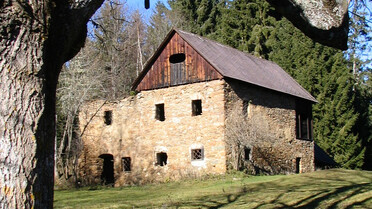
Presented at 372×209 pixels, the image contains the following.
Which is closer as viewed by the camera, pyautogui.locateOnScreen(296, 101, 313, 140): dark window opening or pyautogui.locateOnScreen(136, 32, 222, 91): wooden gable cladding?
pyautogui.locateOnScreen(136, 32, 222, 91): wooden gable cladding

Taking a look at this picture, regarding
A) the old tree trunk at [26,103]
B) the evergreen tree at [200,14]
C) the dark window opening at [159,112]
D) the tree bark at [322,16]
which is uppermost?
the evergreen tree at [200,14]

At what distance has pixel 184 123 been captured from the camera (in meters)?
20.0

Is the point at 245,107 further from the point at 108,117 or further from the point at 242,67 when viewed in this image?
the point at 108,117

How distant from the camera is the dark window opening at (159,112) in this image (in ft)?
69.4

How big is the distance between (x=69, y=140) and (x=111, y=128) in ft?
7.47

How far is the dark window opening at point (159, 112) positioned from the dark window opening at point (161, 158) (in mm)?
1695

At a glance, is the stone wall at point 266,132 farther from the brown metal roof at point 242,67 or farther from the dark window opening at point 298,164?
the brown metal roof at point 242,67

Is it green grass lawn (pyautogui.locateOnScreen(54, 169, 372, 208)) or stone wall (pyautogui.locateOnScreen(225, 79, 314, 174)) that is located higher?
stone wall (pyautogui.locateOnScreen(225, 79, 314, 174))

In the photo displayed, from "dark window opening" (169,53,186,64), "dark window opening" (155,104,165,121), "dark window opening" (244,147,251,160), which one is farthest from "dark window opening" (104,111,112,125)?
"dark window opening" (244,147,251,160)

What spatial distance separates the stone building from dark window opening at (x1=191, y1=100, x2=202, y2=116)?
45 mm

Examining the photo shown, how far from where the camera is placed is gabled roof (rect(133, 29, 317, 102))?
1984 cm

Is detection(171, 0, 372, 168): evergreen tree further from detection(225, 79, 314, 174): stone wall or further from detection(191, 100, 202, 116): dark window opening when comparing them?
detection(191, 100, 202, 116): dark window opening

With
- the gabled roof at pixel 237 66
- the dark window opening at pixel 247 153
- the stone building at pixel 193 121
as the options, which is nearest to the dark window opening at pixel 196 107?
the stone building at pixel 193 121

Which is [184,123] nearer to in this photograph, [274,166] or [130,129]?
[130,129]
